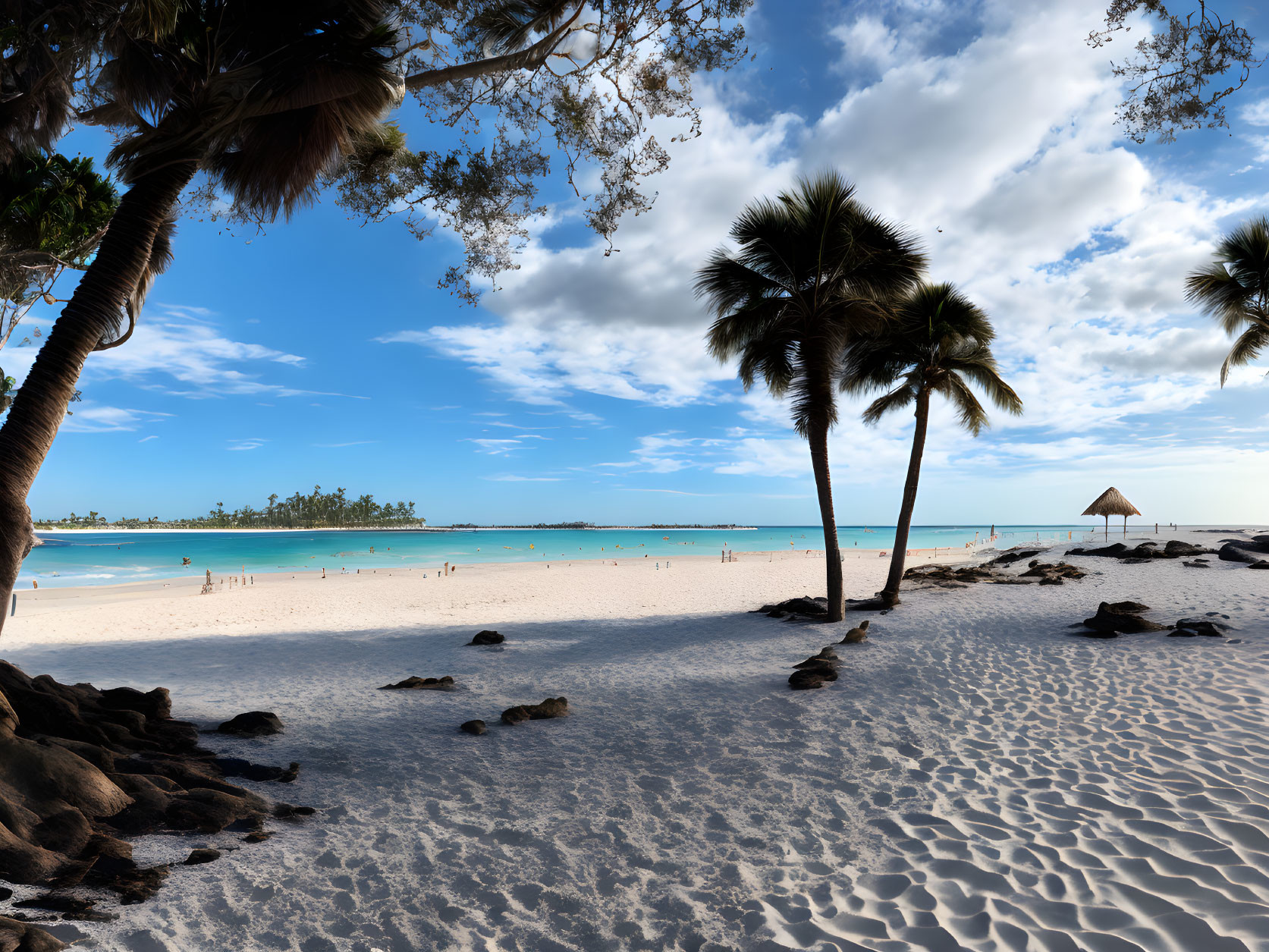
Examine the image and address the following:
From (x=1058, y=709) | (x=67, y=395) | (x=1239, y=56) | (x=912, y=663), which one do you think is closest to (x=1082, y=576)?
(x=912, y=663)

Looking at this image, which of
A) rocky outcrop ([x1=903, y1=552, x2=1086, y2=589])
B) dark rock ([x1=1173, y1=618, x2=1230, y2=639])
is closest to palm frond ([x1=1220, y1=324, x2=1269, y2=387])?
rocky outcrop ([x1=903, y1=552, x2=1086, y2=589])

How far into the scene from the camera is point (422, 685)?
8586mm

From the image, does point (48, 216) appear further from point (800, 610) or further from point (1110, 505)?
point (1110, 505)

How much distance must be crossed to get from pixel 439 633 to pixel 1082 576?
17786mm

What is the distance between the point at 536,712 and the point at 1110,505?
39.9 m

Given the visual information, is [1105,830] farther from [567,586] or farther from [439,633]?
[567,586]

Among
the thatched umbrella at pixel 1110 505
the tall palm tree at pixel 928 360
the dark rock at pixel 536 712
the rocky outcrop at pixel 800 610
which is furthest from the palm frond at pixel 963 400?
the thatched umbrella at pixel 1110 505

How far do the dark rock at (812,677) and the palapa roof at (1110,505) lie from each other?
115 ft

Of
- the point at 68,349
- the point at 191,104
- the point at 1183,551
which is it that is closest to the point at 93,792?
the point at 68,349

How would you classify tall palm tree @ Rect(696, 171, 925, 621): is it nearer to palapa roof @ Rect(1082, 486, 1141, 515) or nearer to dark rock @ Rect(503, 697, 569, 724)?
dark rock @ Rect(503, 697, 569, 724)

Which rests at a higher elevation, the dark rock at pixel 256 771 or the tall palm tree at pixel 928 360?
the tall palm tree at pixel 928 360

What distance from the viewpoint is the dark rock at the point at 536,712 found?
690cm

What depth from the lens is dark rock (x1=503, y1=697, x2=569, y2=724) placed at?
6898 mm

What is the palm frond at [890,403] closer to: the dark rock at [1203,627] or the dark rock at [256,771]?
the dark rock at [1203,627]
